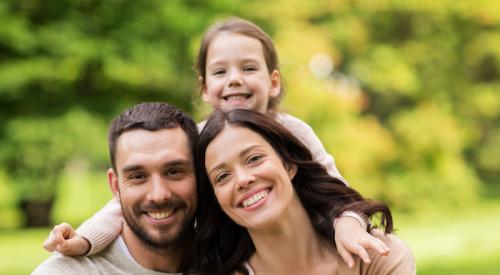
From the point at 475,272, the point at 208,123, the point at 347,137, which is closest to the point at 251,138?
the point at 208,123

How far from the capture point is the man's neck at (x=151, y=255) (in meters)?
3.40

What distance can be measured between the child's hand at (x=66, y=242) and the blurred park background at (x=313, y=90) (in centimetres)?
806

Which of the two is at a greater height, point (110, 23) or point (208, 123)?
point (110, 23)

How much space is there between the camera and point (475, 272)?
10289 millimetres

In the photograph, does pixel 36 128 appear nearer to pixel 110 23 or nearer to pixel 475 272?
pixel 110 23

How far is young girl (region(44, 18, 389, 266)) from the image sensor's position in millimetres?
3549

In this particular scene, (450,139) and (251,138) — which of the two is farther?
(450,139)

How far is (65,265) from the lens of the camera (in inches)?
130

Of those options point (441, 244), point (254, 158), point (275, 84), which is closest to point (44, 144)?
point (441, 244)

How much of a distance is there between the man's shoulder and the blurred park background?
8.01 metres

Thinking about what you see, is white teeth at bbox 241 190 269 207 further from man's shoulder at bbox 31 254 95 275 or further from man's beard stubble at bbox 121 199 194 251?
man's shoulder at bbox 31 254 95 275

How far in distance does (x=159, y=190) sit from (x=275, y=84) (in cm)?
160

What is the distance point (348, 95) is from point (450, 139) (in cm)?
367

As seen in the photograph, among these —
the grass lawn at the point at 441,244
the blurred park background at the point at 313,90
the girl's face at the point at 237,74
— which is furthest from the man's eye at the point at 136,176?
the blurred park background at the point at 313,90
